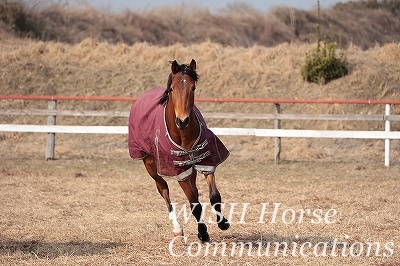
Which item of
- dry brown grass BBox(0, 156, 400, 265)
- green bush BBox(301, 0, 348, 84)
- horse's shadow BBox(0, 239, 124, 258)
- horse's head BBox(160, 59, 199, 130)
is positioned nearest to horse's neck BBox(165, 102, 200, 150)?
horse's head BBox(160, 59, 199, 130)

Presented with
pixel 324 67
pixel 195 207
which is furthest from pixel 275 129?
pixel 195 207

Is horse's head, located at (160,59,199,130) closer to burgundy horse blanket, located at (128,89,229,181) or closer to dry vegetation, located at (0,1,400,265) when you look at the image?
burgundy horse blanket, located at (128,89,229,181)

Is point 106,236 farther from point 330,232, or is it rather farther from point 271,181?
point 271,181

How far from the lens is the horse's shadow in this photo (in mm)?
5789

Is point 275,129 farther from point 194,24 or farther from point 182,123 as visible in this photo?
point 194,24

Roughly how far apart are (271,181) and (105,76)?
10.3 meters

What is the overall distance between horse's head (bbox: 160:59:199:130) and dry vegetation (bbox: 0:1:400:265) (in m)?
1.12

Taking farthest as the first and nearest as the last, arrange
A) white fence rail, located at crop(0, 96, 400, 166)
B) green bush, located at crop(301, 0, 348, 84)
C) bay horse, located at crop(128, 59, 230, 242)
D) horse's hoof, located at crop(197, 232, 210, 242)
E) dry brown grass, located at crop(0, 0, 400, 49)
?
dry brown grass, located at crop(0, 0, 400, 49) → green bush, located at crop(301, 0, 348, 84) → white fence rail, located at crop(0, 96, 400, 166) → horse's hoof, located at crop(197, 232, 210, 242) → bay horse, located at crop(128, 59, 230, 242)

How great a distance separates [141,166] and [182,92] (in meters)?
7.14

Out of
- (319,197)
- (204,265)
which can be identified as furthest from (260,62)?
(204,265)

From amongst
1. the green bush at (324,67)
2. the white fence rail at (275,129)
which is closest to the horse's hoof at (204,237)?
the white fence rail at (275,129)

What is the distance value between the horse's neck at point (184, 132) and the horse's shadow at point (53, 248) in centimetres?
104

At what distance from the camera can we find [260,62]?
20234 mm

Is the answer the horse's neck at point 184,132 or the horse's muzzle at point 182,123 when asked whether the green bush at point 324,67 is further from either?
the horse's muzzle at point 182,123
